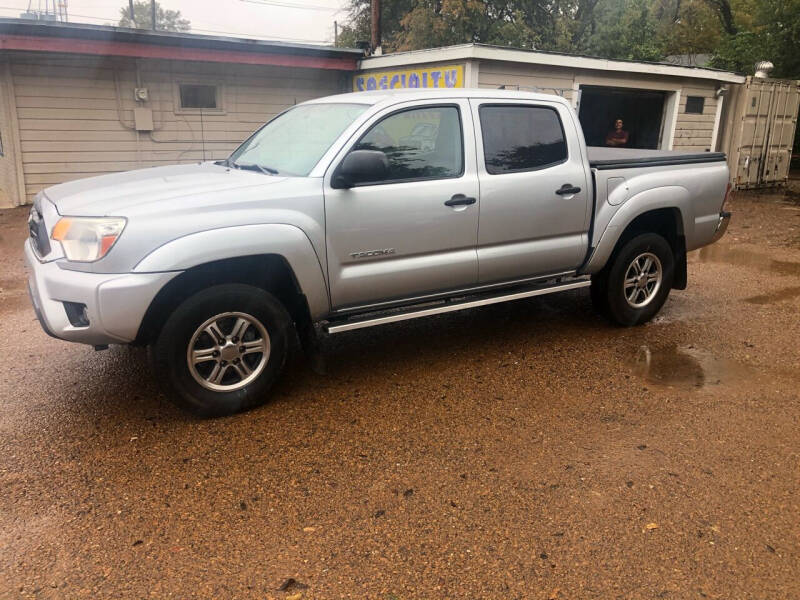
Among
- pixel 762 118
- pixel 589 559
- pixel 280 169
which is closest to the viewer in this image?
pixel 589 559

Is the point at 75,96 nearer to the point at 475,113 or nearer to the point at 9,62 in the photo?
the point at 9,62

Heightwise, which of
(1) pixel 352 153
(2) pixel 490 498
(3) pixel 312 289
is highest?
(1) pixel 352 153

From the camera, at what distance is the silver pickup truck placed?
3682 millimetres

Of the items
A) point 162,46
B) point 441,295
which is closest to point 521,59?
point 162,46

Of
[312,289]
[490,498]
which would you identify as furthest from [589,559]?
[312,289]

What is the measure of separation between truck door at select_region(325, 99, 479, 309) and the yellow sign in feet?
24.8

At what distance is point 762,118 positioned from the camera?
17.4 meters

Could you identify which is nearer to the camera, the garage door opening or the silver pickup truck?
the silver pickup truck

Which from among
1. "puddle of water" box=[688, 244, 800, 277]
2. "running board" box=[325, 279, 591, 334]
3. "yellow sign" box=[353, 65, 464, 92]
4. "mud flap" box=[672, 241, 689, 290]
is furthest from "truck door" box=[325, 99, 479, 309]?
"yellow sign" box=[353, 65, 464, 92]

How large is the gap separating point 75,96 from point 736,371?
39.0 ft

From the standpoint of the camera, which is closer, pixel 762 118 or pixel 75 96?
pixel 75 96

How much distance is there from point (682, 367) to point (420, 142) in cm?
258

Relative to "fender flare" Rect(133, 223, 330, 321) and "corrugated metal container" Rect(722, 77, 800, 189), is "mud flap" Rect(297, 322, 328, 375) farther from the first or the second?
"corrugated metal container" Rect(722, 77, 800, 189)

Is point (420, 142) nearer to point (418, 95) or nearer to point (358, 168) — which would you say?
point (418, 95)
